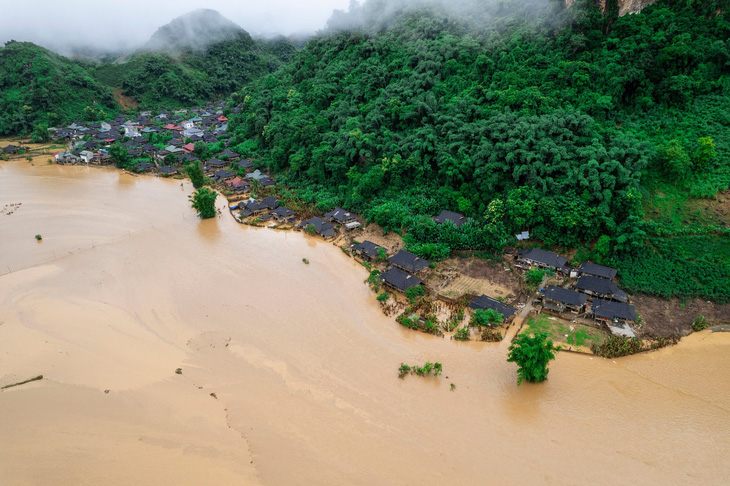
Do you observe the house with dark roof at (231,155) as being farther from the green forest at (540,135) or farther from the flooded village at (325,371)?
the flooded village at (325,371)

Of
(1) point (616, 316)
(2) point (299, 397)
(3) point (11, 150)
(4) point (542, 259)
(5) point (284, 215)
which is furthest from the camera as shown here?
(3) point (11, 150)

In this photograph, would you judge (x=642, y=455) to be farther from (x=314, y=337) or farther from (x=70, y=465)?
(x=70, y=465)

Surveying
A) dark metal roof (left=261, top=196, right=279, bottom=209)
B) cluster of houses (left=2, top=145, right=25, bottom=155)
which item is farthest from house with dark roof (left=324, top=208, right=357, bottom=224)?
cluster of houses (left=2, top=145, right=25, bottom=155)

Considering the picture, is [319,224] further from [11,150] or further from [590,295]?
[11,150]

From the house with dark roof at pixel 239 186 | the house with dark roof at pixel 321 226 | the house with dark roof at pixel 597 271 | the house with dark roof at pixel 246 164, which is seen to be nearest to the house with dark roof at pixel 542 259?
the house with dark roof at pixel 597 271

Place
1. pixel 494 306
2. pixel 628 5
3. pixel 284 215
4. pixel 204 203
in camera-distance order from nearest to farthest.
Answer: pixel 494 306 < pixel 628 5 < pixel 284 215 < pixel 204 203

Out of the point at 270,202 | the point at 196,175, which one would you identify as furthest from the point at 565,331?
the point at 196,175
